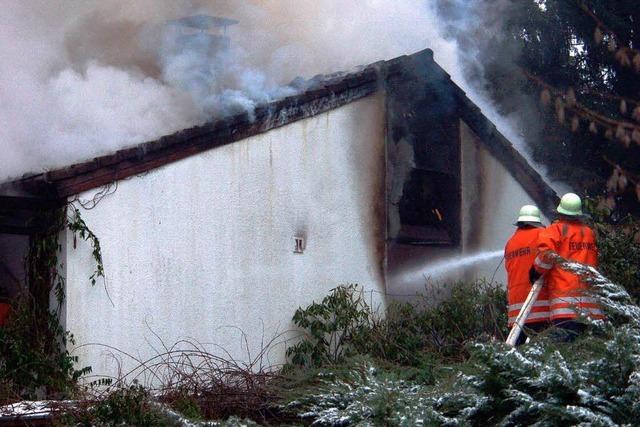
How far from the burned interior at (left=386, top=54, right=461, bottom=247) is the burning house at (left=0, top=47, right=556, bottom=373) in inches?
0.8

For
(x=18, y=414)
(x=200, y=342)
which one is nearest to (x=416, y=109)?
(x=200, y=342)

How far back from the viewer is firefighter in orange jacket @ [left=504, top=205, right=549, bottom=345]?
25.7ft

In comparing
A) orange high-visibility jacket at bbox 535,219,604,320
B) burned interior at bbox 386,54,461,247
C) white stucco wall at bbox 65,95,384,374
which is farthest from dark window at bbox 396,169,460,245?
orange high-visibility jacket at bbox 535,219,604,320

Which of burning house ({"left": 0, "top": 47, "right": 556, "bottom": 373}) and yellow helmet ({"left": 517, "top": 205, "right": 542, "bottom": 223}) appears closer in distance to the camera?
yellow helmet ({"left": 517, "top": 205, "right": 542, "bottom": 223})

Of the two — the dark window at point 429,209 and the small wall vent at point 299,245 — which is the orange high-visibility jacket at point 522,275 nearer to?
the small wall vent at point 299,245

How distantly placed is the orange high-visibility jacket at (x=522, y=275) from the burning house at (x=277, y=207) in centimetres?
286

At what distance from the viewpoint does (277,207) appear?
10.3m

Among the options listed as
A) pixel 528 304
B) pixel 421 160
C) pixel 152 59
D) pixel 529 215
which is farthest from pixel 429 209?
pixel 528 304

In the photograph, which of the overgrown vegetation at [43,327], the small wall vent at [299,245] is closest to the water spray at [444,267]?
the small wall vent at [299,245]

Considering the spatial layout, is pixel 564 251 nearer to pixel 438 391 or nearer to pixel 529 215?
pixel 529 215

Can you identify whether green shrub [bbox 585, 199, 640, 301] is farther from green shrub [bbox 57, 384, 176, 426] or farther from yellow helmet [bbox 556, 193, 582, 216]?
green shrub [bbox 57, 384, 176, 426]

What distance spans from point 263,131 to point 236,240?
1158mm

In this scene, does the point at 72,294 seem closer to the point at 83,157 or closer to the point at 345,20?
the point at 83,157

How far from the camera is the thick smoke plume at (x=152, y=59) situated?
9484 mm
